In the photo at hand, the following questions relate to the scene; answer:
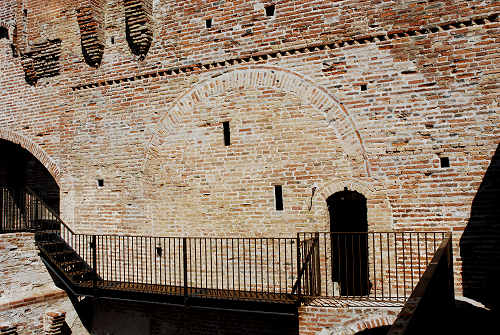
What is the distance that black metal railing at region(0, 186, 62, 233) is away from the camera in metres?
10.3

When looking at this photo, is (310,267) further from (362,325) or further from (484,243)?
(484,243)

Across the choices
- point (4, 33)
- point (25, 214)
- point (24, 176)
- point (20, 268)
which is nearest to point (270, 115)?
point (25, 214)

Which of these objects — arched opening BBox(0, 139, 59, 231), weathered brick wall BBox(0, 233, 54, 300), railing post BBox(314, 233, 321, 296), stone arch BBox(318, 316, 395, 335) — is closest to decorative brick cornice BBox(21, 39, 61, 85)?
arched opening BBox(0, 139, 59, 231)

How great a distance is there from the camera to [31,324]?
371 inches

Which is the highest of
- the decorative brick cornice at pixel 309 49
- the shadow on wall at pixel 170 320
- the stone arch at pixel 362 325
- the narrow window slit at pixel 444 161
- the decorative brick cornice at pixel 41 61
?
the decorative brick cornice at pixel 41 61

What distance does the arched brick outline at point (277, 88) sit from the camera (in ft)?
26.8

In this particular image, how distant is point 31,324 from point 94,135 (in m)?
4.55

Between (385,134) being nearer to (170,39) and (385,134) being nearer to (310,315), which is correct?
(310,315)

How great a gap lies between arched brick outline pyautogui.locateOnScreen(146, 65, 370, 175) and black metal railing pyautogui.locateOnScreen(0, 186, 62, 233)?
11.2ft

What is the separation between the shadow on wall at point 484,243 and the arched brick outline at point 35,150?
9545mm

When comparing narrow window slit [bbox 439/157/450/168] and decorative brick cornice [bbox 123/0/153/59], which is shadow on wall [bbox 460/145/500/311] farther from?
decorative brick cornice [bbox 123/0/153/59]

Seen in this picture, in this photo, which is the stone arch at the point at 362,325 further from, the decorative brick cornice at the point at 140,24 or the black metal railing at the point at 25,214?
the decorative brick cornice at the point at 140,24

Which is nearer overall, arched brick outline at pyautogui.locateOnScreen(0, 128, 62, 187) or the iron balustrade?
the iron balustrade

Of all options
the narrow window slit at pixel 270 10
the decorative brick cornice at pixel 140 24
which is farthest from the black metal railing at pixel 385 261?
the decorative brick cornice at pixel 140 24
